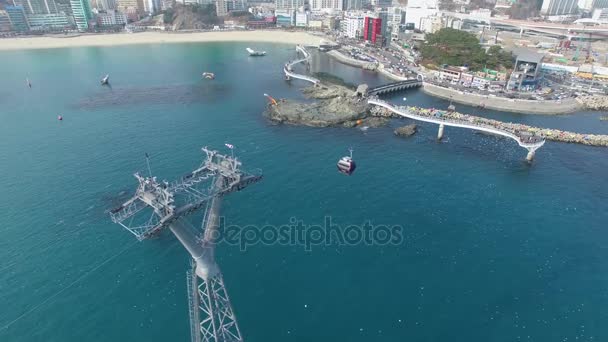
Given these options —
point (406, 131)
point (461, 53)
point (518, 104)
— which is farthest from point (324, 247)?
point (461, 53)

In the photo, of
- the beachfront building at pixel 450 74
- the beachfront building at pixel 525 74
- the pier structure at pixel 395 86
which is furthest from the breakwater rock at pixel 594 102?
the pier structure at pixel 395 86

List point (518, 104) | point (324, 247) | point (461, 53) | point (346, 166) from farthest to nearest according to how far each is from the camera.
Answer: point (461, 53), point (518, 104), point (346, 166), point (324, 247)

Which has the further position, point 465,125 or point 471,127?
point 465,125

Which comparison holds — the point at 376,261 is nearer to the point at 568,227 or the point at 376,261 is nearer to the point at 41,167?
the point at 568,227

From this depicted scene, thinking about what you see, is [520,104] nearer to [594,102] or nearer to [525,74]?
[525,74]

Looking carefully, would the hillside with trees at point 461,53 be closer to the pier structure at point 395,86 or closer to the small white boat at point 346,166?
the pier structure at point 395,86

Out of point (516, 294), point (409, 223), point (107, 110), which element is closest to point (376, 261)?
point (409, 223)
